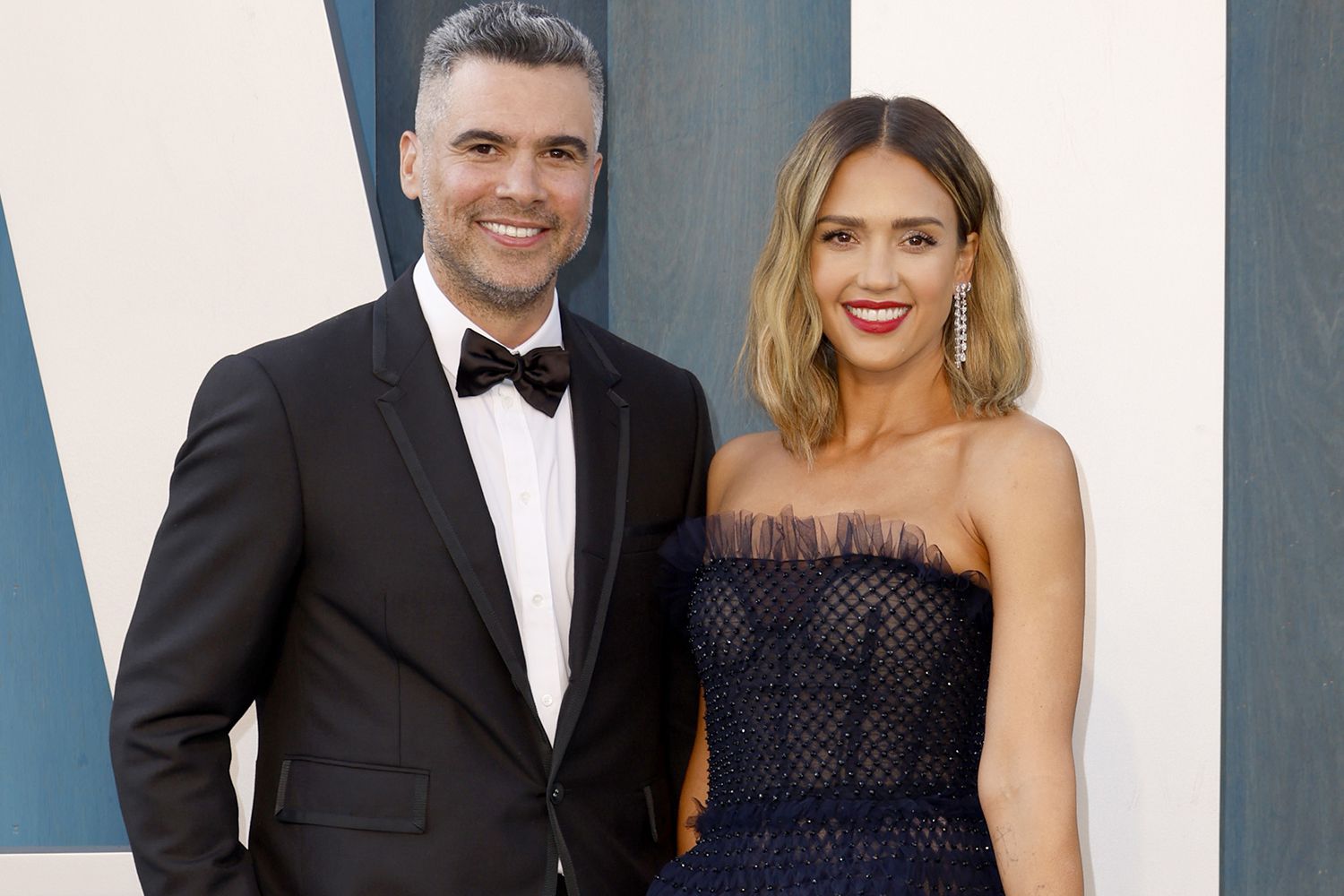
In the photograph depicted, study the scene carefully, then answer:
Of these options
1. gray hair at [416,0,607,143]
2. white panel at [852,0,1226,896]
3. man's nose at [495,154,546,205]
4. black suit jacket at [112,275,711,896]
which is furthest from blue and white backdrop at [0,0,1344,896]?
black suit jacket at [112,275,711,896]

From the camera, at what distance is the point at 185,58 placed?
273 centimetres

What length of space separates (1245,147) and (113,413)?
219 centimetres

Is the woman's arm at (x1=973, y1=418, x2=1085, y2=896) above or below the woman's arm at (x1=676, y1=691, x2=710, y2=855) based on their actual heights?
above

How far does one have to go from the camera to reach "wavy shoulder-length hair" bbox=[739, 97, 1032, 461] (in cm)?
216

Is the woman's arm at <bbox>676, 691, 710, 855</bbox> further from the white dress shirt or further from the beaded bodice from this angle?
the white dress shirt

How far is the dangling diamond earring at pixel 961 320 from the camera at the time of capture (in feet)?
7.28

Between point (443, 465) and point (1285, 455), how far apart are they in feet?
5.15

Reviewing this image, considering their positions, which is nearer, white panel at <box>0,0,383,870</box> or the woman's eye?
the woman's eye

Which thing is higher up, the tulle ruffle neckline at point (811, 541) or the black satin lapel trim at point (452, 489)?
the black satin lapel trim at point (452, 489)

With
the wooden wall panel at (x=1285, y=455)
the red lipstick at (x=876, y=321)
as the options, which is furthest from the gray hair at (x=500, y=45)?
the wooden wall panel at (x=1285, y=455)

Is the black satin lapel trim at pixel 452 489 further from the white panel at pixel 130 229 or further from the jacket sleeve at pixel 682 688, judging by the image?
the white panel at pixel 130 229

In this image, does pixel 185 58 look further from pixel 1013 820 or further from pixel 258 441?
pixel 1013 820

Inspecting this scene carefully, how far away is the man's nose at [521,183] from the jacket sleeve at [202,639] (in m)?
0.51

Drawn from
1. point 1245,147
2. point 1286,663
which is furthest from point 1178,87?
point 1286,663
